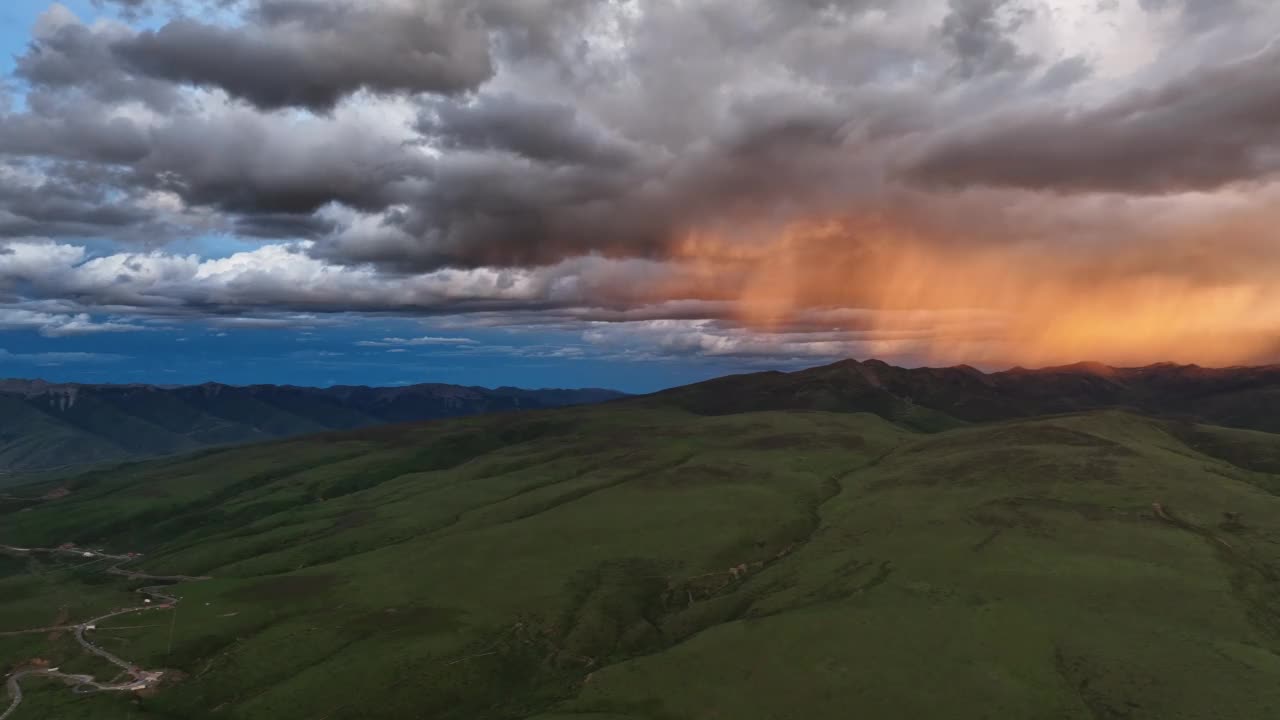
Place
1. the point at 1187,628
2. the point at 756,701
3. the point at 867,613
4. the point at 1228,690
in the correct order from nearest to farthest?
the point at 1228,690
the point at 756,701
the point at 1187,628
the point at 867,613

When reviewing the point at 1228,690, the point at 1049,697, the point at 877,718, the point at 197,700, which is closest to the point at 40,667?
the point at 197,700

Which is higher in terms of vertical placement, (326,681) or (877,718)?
(877,718)

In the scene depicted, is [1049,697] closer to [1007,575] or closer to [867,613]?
[867,613]

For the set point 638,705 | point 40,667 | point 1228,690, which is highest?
point 1228,690

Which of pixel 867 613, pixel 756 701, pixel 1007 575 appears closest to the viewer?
pixel 756 701

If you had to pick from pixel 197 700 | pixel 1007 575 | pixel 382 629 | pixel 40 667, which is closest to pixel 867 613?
pixel 1007 575

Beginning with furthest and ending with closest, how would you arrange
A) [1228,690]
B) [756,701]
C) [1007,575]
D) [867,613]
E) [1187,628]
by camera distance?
[1007,575], [867,613], [1187,628], [756,701], [1228,690]

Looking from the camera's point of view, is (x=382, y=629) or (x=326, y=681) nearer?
(x=326, y=681)

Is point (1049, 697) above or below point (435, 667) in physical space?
above

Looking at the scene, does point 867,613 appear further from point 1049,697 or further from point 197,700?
point 197,700
